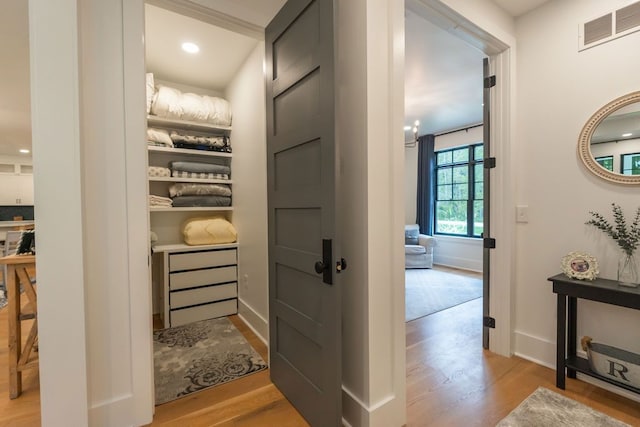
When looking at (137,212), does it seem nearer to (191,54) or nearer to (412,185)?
(191,54)

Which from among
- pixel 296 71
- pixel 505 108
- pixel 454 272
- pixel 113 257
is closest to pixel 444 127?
pixel 454 272

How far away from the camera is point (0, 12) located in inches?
78.4

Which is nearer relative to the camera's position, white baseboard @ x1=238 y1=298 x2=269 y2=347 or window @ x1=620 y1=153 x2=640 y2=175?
window @ x1=620 y1=153 x2=640 y2=175

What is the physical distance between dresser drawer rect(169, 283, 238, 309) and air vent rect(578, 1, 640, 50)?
3579mm

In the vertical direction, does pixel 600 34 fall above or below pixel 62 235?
above

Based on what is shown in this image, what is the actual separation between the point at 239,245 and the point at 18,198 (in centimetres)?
736

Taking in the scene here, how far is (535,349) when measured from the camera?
213 centimetres

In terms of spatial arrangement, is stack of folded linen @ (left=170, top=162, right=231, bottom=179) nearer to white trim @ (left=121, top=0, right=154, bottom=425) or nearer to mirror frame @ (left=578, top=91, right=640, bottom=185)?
white trim @ (left=121, top=0, right=154, bottom=425)

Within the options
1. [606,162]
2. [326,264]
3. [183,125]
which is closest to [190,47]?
[183,125]

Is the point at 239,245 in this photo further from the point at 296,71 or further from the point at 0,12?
the point at 0,12

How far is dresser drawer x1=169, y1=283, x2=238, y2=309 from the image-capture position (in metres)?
2.78

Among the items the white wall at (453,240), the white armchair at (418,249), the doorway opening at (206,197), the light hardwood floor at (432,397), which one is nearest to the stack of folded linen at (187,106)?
the doorway opening at (206,197)

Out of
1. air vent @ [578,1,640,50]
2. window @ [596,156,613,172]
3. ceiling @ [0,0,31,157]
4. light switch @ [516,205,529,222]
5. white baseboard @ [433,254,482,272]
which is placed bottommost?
white baseboard @ [433,254,482,272]

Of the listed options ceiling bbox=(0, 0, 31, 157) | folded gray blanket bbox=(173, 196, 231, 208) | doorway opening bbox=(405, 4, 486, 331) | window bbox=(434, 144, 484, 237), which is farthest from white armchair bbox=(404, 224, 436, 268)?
ceiling bbox=(0, 0, 31, 157)
